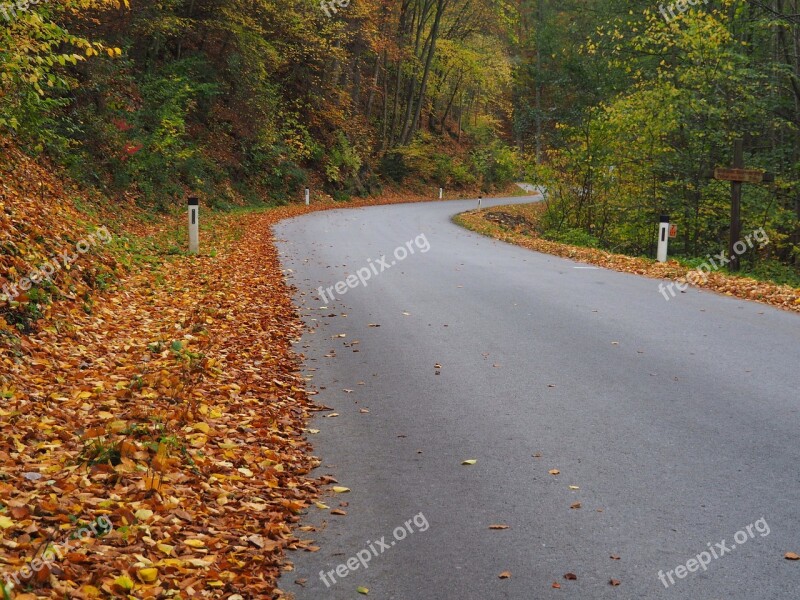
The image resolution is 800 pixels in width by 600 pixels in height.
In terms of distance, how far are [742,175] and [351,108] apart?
27946mm

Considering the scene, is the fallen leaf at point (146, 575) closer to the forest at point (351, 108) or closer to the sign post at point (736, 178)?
the forest at point (351, 108)

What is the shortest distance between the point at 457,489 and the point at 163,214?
57.3ft

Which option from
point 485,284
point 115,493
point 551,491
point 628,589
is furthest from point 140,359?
point 485,284

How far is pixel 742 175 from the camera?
15203 millimetres

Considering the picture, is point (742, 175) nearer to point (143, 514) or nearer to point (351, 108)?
point (143, 514)

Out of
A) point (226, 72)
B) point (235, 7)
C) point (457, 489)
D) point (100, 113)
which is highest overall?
point (235, 7)

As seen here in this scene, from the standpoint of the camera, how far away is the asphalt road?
3836 millimetres

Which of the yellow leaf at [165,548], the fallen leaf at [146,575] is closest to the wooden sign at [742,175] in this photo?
the yellow leaf at [165,548]

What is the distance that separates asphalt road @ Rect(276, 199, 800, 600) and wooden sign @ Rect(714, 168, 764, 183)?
16.6 ft

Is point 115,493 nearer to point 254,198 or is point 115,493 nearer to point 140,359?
point 140,359

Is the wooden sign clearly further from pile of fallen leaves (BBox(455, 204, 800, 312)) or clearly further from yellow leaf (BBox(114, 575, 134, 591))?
yellow leaf (BBox(114, 575, 134, 591))

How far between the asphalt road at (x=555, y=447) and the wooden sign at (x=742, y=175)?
5064 millimetres

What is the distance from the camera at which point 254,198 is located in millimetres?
30656

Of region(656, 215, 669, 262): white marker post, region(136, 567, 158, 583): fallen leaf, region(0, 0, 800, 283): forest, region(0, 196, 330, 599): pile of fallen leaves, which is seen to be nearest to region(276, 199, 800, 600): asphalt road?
region(0, 196, 330, 599): pile of fallen leaves
